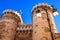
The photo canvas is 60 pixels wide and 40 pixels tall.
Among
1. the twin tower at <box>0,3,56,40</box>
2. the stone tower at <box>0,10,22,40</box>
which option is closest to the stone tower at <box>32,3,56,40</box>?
the twin tower at <box>0,3,56,40</box>

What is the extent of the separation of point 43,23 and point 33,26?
215cm

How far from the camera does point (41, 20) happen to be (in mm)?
21562

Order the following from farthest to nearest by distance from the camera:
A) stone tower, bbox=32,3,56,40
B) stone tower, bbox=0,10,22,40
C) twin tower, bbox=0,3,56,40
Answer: stone tower, bbox=0,10,22,40 → twin tower, bbox=0,3,56,40 → stone tower, bbox=32,3,56,40

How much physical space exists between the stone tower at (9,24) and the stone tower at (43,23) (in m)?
4.07

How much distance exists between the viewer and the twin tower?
19750mm

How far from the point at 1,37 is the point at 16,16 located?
653 centimetres

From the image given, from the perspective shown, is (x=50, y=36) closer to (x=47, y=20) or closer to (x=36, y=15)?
(x=47, y=20)

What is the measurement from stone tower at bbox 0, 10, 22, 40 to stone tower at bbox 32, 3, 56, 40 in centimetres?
407

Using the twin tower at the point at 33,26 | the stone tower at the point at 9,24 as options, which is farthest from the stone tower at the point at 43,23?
the stone tower at the point at 9,24

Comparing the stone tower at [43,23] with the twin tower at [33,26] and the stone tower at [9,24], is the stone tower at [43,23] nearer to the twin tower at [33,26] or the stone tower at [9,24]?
the twin tower at [33,26]

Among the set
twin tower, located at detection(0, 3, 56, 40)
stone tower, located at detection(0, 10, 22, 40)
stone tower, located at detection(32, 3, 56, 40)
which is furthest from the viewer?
stone tower, located at detection(0, 10, 22, 40)

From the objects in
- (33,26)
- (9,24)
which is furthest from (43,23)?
(9,24)

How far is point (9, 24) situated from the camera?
24438 millimetres

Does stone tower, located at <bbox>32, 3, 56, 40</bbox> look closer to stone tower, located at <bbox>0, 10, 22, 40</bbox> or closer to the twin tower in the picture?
the twin tower
